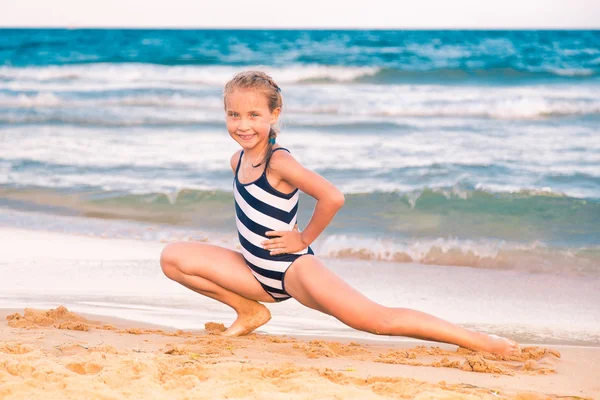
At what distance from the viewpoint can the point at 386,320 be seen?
3.45 m

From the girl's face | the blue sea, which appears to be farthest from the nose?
the blue sea

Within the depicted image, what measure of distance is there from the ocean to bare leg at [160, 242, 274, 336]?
1055mm

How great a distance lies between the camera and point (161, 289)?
4688mm

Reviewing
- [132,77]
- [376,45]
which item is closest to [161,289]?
[132,77]

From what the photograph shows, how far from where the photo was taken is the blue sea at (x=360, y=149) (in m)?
6.16

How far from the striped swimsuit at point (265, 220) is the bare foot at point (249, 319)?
0.21 metres

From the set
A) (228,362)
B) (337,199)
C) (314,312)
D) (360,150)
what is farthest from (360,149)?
(228,362)

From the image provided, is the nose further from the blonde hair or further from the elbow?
the elbow

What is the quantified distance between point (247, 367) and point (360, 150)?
6831 mm

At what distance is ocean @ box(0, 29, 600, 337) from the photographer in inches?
240

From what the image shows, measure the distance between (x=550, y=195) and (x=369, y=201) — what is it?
171cm

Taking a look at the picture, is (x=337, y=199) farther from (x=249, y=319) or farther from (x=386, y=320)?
(x=249, y=319)

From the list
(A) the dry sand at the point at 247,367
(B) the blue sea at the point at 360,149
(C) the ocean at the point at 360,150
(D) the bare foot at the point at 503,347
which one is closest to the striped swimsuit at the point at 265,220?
(A) the dry sand at the point at 247,367

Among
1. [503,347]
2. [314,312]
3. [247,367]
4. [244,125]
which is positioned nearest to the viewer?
[247,367]
